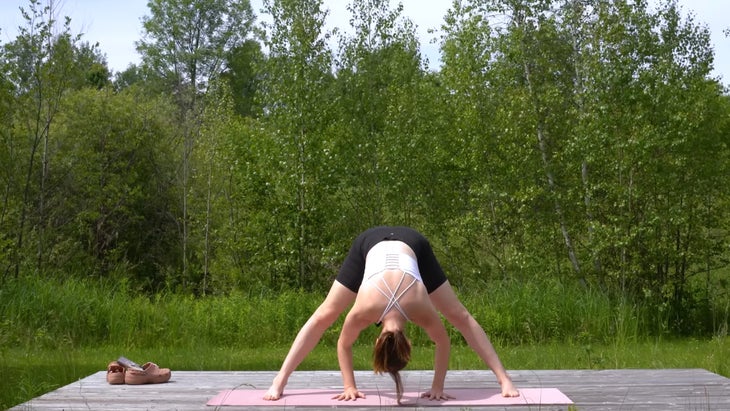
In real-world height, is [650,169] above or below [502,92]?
below

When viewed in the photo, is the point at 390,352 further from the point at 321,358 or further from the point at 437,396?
the point at 321,358

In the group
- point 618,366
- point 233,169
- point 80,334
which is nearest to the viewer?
point 618,366

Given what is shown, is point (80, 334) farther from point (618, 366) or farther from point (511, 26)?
point (511, 26)

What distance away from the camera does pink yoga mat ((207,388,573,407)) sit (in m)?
5.00

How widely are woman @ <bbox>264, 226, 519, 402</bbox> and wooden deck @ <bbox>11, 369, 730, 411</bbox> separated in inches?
Result: 13.7

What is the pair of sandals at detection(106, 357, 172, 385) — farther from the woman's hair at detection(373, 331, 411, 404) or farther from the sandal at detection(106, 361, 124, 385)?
the woman's hair at detection(373, 331, 411, 404)

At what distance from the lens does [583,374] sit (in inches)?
247

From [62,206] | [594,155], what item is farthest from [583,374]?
[62,206]

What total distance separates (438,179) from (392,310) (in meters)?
11.1

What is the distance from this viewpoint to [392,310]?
4688 millimetres

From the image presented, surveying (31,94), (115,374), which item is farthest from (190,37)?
(115,374)

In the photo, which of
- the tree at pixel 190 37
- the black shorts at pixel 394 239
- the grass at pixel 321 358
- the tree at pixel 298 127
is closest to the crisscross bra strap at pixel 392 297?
the black shorts at pixel 394 239

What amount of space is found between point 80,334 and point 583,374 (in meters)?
7.64

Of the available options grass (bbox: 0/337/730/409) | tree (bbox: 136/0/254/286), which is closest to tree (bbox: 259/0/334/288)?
grass (bbox: 0/337/730/409)
